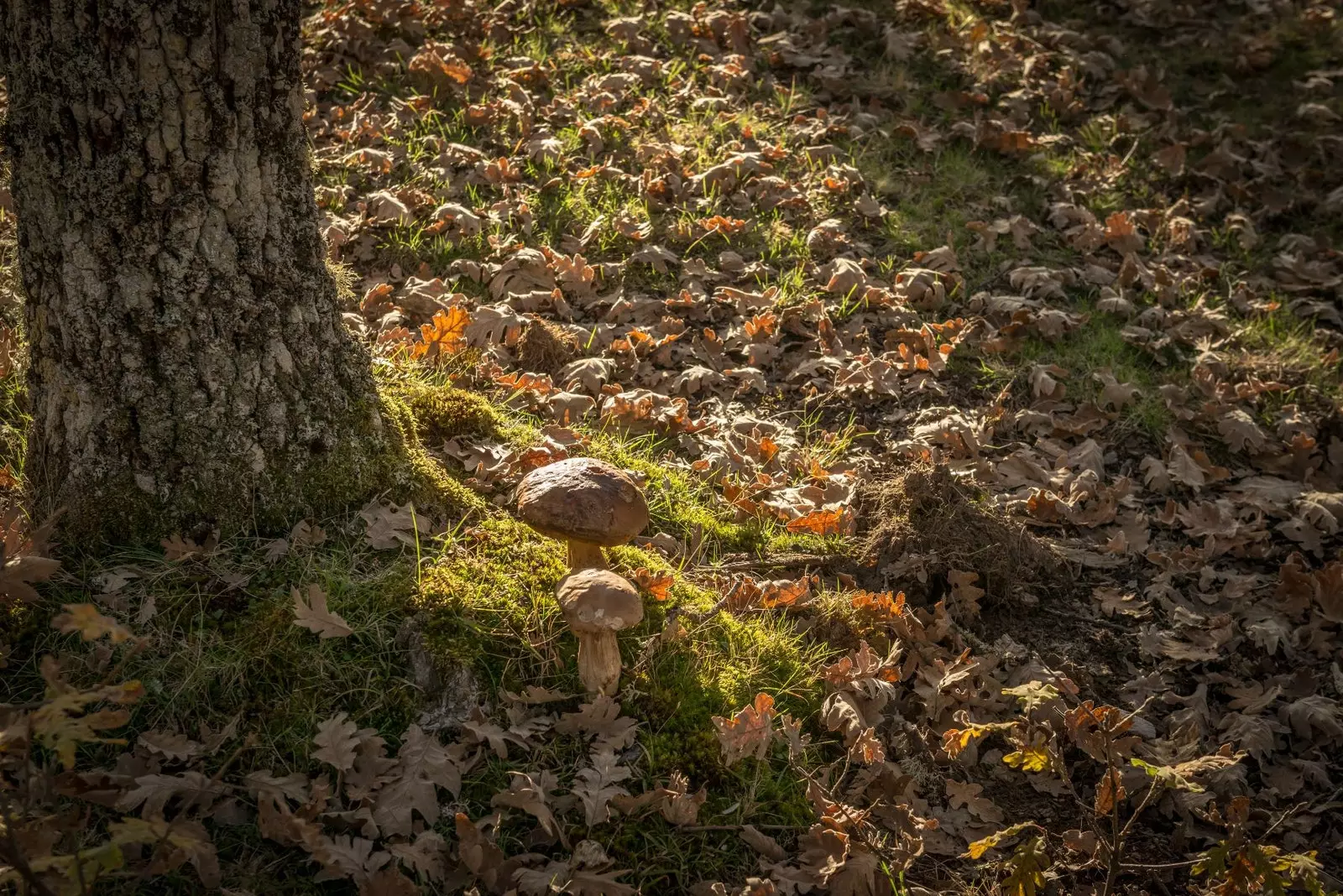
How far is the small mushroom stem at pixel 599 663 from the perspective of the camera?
310 cm

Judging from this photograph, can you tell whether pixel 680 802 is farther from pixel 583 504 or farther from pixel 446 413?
pixel 446 413

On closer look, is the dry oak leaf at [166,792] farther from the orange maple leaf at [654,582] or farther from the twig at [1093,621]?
the twig at [1093,621]

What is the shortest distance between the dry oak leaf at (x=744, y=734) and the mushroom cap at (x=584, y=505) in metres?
0.72

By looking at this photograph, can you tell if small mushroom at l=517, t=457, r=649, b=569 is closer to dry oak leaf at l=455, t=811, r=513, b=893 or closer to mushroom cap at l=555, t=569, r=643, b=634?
mushroom cap at l=555, t=569, r=643, b=634

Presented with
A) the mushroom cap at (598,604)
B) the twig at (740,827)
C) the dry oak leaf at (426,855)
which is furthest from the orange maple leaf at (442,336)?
the twig at (740,827)

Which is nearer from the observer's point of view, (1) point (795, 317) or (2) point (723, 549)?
(2) point (723, 549)

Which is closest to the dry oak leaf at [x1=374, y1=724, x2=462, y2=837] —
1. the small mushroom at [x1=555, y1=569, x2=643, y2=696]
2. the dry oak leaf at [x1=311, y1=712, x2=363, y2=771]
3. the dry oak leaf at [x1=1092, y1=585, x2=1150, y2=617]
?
the dry oak leaf at [x1=311, y1=712, x2=363, y2=771]

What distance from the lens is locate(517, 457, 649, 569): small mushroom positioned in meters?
3.05

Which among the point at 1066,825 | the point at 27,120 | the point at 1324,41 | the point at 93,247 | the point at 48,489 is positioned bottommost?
the point at 1066,825

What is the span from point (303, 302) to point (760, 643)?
215cm

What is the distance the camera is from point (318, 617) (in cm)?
312

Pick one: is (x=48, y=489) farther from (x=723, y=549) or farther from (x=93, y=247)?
(x=723, y=549)

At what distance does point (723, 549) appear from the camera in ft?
13.6

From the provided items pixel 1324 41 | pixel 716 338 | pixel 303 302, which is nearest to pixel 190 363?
pixel 303 302
